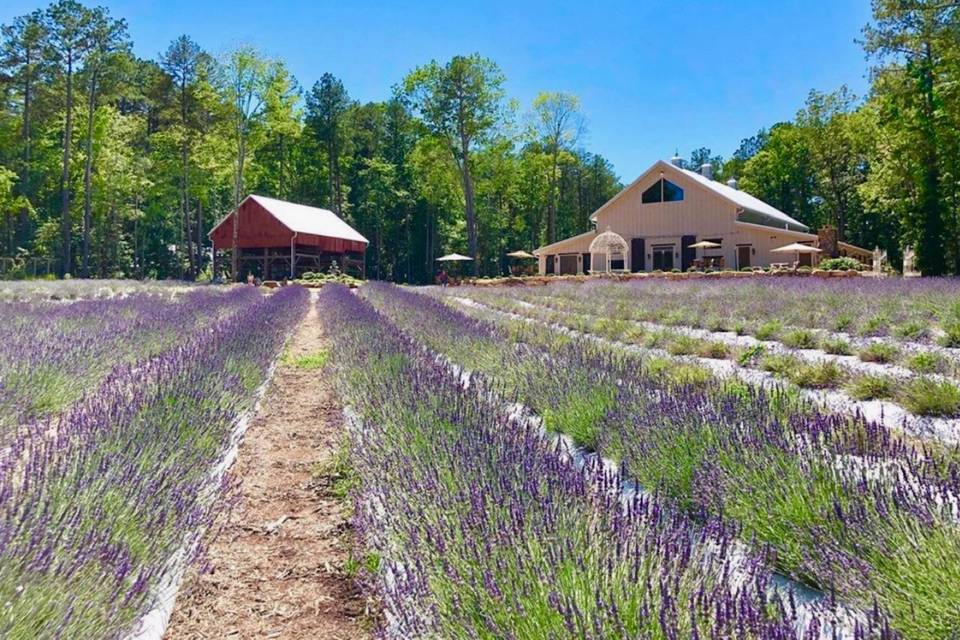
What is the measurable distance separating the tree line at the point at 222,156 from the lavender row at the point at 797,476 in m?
34.9

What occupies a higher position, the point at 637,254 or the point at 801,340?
the point at 637,254

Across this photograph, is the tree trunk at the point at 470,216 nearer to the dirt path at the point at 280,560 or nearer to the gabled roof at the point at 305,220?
the gabled roof at the point at 305,220

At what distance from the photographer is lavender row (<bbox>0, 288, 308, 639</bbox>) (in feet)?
5.45

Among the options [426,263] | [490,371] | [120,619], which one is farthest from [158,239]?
[120,619]

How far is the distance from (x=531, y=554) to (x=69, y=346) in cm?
650

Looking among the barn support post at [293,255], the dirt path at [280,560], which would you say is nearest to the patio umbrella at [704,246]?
the barn support post at [293,255]

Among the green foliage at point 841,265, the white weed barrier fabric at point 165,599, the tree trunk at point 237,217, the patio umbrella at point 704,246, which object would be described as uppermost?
the tree trunk at point 237,217

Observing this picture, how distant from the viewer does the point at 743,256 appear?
99.5ft

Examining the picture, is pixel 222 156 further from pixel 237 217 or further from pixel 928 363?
pixel 928 363

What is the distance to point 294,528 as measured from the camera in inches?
122

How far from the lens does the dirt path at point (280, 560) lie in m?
2.28

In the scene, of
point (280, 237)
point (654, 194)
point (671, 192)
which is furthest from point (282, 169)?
point (671, 192)

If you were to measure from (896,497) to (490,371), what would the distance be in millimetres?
3981

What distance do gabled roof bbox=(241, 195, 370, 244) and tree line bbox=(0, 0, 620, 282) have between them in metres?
2.22
